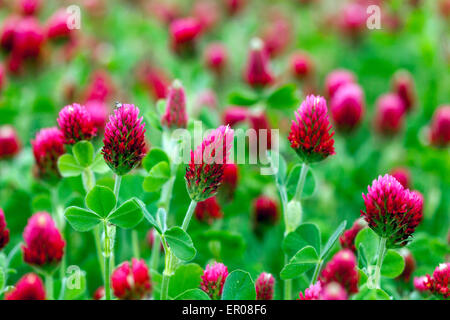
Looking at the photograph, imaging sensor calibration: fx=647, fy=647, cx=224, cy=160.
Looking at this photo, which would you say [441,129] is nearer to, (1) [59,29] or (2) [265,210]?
(2) [265,210]

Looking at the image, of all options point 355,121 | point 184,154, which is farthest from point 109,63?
point 184,154

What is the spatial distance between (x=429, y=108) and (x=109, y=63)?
145 centimetres

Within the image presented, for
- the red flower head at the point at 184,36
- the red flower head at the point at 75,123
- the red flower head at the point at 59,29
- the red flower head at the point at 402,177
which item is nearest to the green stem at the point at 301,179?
the red flower head at the point at 75,123

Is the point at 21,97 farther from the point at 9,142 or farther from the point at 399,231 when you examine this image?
the point at 399,231

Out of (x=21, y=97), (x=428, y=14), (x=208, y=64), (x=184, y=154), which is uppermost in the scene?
(x=428, y=14)

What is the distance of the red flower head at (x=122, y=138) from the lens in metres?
1.23

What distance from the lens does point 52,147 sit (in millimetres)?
1578

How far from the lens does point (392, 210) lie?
3.78ft

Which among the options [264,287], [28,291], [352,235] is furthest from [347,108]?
[28,291]

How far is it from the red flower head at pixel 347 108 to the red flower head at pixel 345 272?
3.07 ft

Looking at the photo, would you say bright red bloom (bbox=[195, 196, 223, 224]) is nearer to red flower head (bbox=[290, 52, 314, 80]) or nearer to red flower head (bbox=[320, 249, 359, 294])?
red flower head (bbox=[320, 249, 359, 294])

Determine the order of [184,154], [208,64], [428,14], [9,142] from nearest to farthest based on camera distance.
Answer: [184,154], [9,142], [208,64], [428,14]

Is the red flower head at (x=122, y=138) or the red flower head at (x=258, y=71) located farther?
the red flower head at (x=258, y=71)

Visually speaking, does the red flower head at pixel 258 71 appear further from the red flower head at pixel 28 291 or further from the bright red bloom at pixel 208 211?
the red flower head at pixel 28 291
